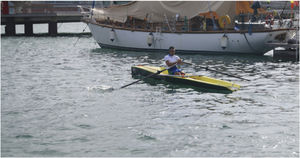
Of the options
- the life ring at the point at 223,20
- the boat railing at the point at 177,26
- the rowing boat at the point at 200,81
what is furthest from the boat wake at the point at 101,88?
the life ring at the point at 223,20

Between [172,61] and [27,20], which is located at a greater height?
[27,20]

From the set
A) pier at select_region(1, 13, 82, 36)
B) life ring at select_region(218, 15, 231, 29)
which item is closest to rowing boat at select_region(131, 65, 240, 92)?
life ring at select_region(218, 15, 231, 29)

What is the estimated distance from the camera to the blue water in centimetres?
1248

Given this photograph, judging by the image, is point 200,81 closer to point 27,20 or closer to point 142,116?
point 142,116

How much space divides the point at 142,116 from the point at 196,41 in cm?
1950

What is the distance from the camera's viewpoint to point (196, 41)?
3462 cm

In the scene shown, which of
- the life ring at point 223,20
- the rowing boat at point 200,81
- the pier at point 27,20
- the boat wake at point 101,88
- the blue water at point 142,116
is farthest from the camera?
the pier at point 27,20

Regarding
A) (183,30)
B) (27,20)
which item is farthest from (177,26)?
(27,20)

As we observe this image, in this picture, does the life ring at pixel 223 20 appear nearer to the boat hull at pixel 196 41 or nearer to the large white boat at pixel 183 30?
the large white boat at pixel 183 30

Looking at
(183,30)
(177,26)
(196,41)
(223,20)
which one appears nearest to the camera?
(223,20)

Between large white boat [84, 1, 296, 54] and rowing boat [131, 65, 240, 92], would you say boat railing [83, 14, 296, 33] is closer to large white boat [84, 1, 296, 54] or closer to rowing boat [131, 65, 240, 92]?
large white boat [84, 1, 296, 54]

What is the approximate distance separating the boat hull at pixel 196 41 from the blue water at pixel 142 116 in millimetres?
5968

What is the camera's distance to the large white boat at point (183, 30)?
3324 centimetres

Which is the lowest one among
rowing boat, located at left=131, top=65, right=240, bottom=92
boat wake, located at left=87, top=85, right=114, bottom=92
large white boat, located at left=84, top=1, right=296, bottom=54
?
boat wake, located at left=87, top=85, right=114, bottom=92
